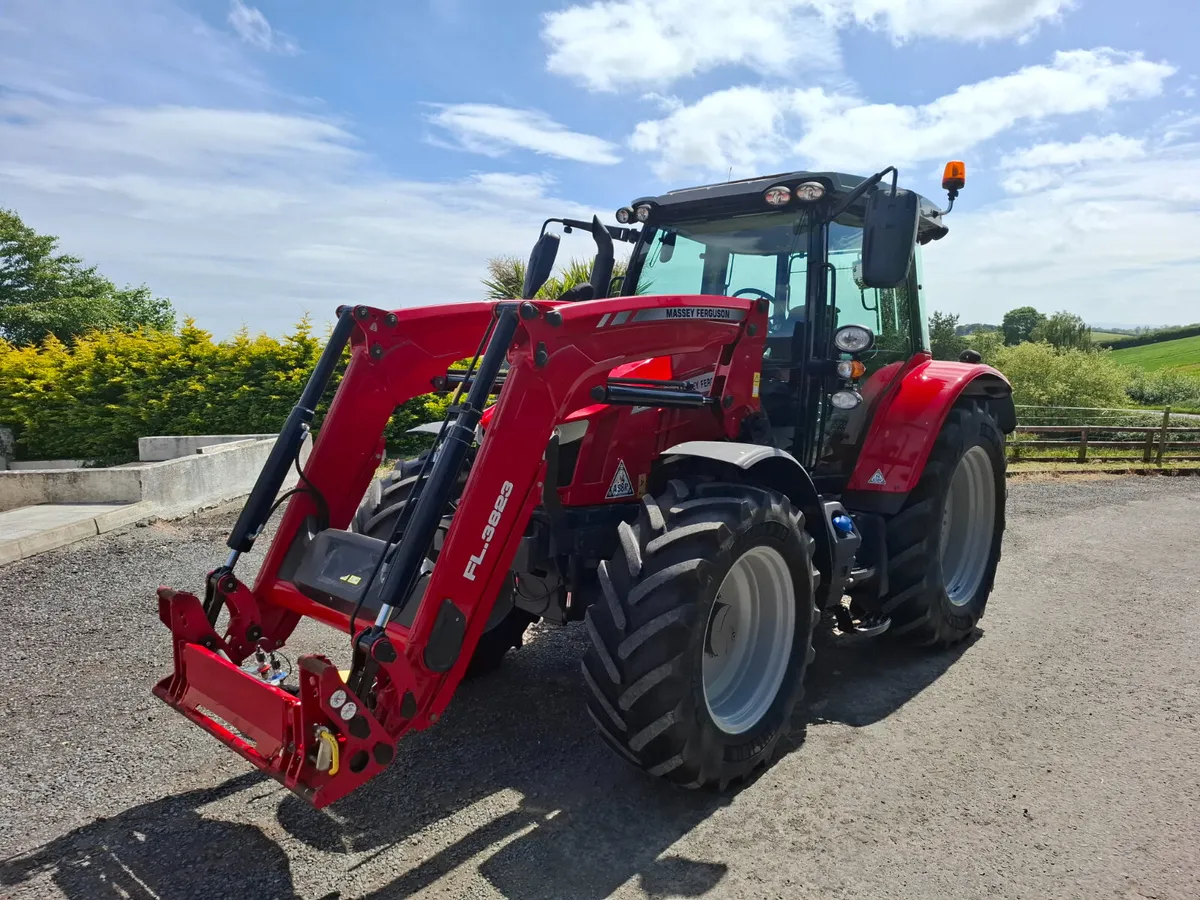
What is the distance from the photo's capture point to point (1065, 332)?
38688 mm

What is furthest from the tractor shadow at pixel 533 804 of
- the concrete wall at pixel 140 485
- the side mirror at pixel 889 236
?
the concrete wall at pixel 140 485

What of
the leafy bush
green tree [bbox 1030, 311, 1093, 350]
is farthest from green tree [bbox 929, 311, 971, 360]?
green tree [bbox 1030, 311, 1093, 350]

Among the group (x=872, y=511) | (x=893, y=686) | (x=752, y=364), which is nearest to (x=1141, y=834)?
(x=893, y=686)

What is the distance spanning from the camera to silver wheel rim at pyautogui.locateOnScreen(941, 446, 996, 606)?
205 inches

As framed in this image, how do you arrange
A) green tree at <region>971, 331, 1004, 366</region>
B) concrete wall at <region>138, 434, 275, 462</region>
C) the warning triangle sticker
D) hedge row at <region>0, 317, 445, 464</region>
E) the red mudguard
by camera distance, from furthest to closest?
green tree at <region>971, 331, 1004, 366</region>
hedge row at <region>0, 317, 445, 464</region>
concrete wall at <region>138, 434, 275, 462</region>
the red mudguard
the warning triangle sticker

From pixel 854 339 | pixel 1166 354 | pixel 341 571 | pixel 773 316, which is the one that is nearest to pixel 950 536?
pixel 854 339

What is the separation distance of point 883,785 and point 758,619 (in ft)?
2.63

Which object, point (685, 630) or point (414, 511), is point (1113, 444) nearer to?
point (685, 630)

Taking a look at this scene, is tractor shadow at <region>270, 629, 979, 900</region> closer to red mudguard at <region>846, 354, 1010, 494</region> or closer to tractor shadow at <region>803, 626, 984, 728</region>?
Answer: tractor shadow at <region>803, 626, 984, 728</region>

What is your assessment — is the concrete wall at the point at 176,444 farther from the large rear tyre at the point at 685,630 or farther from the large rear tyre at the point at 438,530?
the large rear tyre at the point at 685,630

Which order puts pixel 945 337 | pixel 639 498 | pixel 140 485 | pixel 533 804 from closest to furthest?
pixel 533 804, pixel 639 498, pixel 140 485, pixel 945 337

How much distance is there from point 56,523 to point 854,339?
681cm

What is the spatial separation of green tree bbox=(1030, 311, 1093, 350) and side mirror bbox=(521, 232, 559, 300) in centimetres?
3985

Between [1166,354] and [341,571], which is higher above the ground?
[1166,354]
